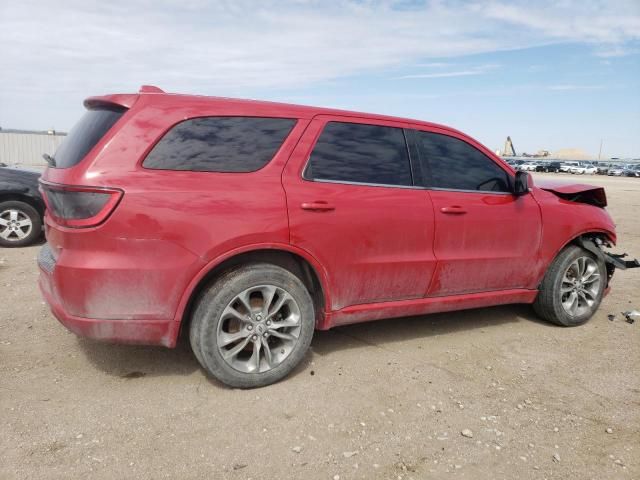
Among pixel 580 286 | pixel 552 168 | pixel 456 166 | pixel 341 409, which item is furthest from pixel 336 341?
pixel 552 168

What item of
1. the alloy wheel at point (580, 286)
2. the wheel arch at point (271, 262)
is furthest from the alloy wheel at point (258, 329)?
the alloy wheel at point (580, 286)

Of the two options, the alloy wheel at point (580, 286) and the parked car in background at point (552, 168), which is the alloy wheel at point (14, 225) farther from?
the parked car in background at point (552, 168)

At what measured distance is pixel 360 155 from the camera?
139 inches

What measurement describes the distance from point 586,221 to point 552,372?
1554mm

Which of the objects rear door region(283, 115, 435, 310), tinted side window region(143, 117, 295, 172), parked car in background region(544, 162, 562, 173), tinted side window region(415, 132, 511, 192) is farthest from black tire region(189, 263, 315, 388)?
parked car in background region(544, 162, 562, 173)

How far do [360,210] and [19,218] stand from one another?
239 inches

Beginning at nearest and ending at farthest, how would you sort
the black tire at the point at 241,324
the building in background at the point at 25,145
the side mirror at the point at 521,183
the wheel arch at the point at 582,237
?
the black tire at the point at 241,324 < the side mirror at the point at 521,183 < the wheel arch at the point at 582,237 < the building in background at the point at 25,145

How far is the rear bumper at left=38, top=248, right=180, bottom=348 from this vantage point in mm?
2885

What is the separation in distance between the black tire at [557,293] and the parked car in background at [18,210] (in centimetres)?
674

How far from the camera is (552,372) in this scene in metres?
3.63

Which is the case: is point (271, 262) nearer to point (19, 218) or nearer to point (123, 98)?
point (123, 98)

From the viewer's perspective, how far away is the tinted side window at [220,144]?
9.61ft

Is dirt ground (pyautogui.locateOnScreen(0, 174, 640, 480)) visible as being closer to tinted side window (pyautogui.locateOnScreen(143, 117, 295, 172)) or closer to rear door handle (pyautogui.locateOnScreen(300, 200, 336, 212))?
rear door handle (pyautogui.locateOnScreen(300, 200, 336, 212))

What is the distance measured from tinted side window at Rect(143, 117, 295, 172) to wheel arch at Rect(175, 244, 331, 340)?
0.52m
